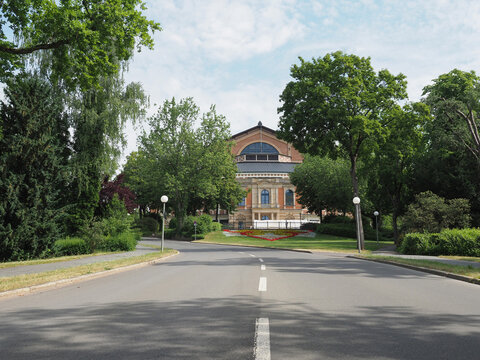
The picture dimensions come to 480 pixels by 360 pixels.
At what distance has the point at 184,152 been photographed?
4484 centimetres

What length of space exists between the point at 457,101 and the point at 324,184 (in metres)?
23.6

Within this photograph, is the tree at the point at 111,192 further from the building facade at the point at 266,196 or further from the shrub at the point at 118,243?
the building facade at the point at 266,196

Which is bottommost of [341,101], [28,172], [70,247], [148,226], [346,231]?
[70,247]

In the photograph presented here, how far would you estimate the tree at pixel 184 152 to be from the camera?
4381 cm

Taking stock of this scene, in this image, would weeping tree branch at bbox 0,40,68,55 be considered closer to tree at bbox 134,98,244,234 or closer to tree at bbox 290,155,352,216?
tree at bbox 134,98,244,234

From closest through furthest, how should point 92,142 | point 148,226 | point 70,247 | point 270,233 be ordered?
point 70,247 → point 92,142 → point 270,233 → point 148,226

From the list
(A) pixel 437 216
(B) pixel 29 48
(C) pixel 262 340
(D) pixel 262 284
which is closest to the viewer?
(C) pixel 262 340

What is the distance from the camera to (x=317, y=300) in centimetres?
695

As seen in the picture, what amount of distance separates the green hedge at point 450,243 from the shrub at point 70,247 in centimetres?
1892

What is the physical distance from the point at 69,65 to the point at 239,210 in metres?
56.8

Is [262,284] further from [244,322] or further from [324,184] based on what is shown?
[324,184]

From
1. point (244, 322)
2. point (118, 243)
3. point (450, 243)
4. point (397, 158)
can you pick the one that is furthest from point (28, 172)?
point (397, 158)

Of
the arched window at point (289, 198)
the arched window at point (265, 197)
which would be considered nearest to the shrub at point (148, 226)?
the arched window at point (265, 197)

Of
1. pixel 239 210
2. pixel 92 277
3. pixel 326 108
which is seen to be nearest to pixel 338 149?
pixel 326 108
